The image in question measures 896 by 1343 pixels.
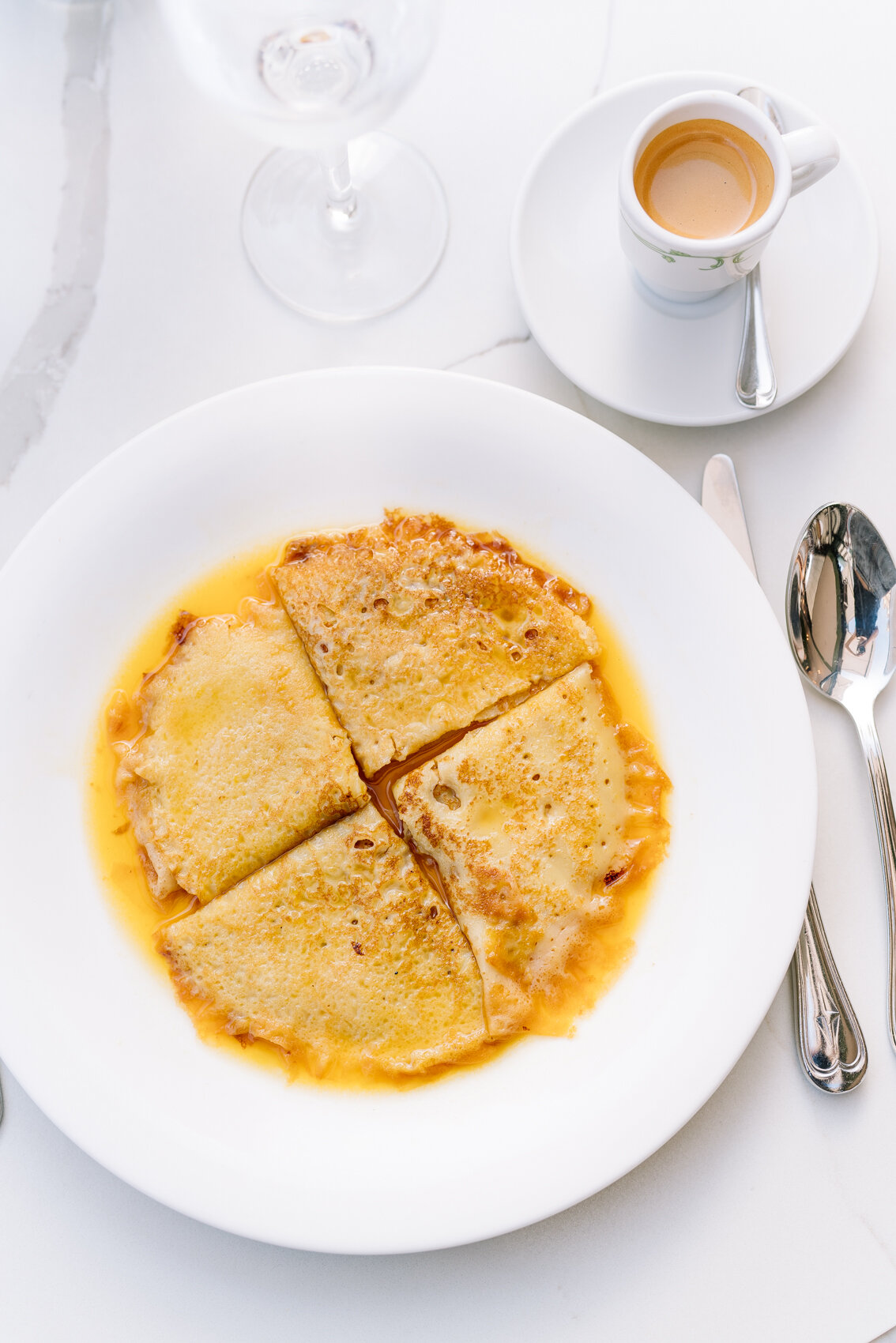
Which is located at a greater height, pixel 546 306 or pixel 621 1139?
pixel 546 306

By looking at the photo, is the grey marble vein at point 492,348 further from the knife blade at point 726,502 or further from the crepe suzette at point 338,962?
the crepe suzette at point 338,962

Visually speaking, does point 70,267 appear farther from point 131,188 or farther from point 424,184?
point 424,184

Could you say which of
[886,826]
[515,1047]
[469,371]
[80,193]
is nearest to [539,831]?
[515,1047]

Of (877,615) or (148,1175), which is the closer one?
(148,1175)

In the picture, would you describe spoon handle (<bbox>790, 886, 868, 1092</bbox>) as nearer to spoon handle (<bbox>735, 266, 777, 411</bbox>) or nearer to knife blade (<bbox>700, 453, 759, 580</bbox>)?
knife blade (<bbox>700, 453, 759, 580</bbox>)

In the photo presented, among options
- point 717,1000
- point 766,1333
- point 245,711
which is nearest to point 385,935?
point 245,711

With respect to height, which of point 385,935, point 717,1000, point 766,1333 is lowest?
point 766,1333
